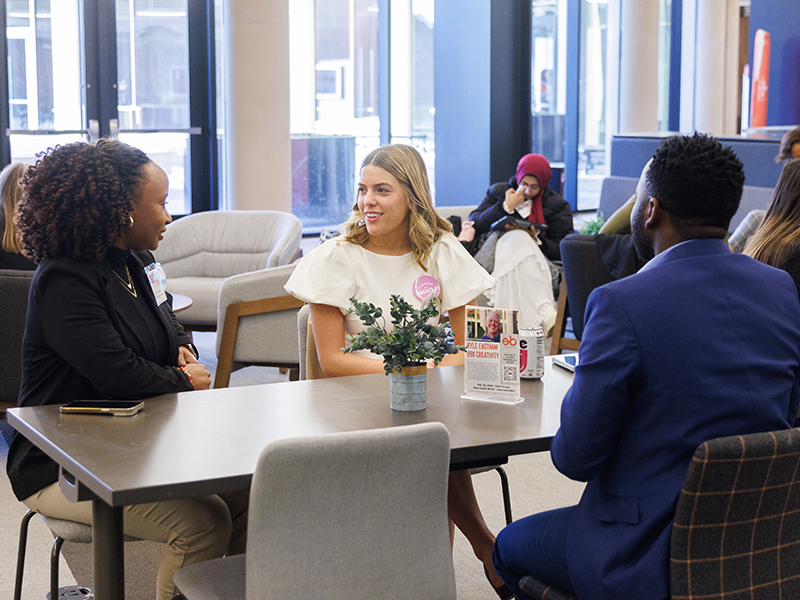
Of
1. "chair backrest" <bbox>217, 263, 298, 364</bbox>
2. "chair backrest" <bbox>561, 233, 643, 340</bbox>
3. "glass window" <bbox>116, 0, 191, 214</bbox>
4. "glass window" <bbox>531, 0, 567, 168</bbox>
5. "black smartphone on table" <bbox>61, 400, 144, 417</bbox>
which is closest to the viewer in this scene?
"black smartphone on table" <bbox>61, 400, 144, 417</bbox>

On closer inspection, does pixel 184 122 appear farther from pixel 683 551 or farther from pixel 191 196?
pixel 683 551

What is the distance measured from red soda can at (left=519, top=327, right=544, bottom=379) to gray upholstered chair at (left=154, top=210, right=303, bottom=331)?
392 centimetres

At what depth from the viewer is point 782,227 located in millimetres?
3039

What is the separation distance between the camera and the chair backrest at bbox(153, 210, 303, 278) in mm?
6305

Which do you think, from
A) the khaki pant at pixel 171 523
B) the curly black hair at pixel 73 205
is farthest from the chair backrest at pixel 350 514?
the curly black hair at pixel 73 205

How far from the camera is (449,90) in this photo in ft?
30.7

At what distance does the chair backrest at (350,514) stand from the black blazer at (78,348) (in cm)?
73

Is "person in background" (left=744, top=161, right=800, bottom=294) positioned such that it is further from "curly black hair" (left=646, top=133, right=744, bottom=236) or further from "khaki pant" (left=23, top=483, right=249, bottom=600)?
"khaki pant" (left=23, top=483, right=249, bottom=600)

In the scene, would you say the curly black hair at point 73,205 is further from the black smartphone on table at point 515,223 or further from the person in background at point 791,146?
the person in background at point 791,146

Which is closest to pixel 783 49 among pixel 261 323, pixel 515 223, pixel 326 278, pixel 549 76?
pixel 549 76

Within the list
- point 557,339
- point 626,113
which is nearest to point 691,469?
point 557,339

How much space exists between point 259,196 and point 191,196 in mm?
1902

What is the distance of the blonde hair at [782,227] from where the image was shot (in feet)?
9.70

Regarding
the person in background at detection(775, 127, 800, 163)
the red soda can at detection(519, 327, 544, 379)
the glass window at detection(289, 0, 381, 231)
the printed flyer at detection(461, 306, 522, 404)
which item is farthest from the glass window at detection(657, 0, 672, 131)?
the printed flyer at detection(461, 306, 522, 404)
